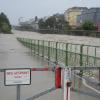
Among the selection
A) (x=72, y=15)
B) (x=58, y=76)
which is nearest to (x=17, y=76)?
(x=58, y=76)

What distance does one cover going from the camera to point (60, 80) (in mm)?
8602

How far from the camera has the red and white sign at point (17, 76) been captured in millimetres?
8469

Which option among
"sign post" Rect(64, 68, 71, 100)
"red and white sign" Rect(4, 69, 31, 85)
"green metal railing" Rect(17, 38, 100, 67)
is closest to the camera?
"sign post" Rect(64, 68, 71, 100)

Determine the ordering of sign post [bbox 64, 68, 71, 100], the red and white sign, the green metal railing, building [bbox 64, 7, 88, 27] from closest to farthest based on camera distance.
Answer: sign post [bbox 64, 68, 71, 100], the red and white sign, the green metal railing, building [bbox 64, 7, 88, 27]

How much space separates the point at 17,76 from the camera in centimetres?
852

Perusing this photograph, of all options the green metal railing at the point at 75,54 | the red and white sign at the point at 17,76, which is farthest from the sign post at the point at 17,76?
the green metal railing at the point at 75,54

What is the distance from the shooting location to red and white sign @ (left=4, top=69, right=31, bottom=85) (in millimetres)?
8469

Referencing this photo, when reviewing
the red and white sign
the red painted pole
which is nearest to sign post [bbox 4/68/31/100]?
the red and white sign

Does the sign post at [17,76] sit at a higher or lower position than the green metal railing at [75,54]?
higher

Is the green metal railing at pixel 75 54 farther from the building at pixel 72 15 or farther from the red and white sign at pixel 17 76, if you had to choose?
the building at pixel 72 15

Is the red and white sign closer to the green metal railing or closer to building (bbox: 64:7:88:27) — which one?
the green metal railing

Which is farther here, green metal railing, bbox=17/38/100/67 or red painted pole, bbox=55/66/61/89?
green metal railing, bbox=17/38/100/67

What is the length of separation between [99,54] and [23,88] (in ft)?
14.9

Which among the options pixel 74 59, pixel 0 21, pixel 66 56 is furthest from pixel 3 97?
pixel 0 21
